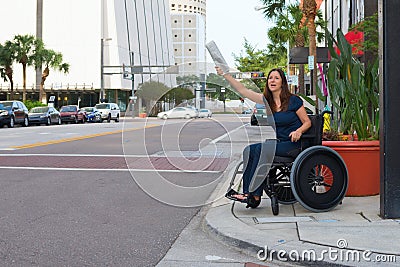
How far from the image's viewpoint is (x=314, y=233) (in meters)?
5.49

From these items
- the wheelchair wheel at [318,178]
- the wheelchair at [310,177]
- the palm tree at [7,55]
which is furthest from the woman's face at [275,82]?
the palm tree at [7,55]

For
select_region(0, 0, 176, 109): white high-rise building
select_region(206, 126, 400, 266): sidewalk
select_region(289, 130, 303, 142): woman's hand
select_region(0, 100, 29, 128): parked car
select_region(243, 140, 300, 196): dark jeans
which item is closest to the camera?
select_region(206, 126, 400, 266): sidewalk

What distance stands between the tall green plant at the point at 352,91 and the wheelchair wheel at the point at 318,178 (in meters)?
1.47

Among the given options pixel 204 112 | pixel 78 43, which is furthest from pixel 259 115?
pixel 78 43

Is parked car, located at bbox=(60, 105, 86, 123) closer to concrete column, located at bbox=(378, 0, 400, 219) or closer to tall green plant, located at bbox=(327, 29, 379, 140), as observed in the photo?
tall green plant, located at bbox=(327, 29, 379, 140)

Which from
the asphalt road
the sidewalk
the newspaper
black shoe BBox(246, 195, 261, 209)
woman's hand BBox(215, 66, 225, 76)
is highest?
the newspaper

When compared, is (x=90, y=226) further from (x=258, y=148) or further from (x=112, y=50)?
(x=112, y=50)

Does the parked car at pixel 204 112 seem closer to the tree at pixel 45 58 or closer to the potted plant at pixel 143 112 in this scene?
the potted plant at pixel 143 112

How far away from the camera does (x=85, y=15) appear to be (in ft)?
266

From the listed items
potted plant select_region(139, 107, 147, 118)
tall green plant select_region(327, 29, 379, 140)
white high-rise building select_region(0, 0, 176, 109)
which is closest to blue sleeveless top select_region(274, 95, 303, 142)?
tall green plant select_region(327, 29, 379, 140)

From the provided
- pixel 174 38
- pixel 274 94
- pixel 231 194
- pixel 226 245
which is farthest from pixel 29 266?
pixel 174 38

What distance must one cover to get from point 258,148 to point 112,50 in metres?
75.2

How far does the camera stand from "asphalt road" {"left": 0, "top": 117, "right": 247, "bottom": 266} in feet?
17.3

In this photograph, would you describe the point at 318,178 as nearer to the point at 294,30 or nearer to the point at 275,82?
the point at 275,82
